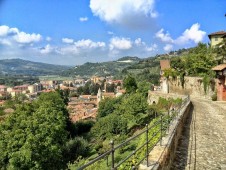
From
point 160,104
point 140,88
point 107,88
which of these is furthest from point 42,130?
point 107,88

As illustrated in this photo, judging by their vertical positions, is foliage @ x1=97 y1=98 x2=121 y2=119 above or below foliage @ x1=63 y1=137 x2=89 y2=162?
Result: above

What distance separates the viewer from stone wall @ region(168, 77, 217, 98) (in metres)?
33.5

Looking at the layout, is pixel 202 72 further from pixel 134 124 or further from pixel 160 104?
pixel 134 124

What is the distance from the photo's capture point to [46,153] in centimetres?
2267

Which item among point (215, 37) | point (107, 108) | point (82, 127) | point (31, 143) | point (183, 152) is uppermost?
point (215, 37)

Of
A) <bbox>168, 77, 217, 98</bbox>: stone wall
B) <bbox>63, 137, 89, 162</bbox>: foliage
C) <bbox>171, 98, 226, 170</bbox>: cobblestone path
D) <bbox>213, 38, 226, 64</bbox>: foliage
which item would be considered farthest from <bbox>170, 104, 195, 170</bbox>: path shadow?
<bbox>213, 38, 226, 64</bbox>: foliage

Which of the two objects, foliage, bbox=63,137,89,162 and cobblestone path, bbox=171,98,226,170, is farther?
foliage, bbox=63,137,89,162

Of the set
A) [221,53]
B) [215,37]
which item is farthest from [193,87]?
[215,37]

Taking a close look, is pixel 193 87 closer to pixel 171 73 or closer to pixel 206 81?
pixel 206 81

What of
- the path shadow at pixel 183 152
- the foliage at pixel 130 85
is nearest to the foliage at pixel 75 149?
the foliage at pixel 130 85

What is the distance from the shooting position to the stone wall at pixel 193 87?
1321 inches

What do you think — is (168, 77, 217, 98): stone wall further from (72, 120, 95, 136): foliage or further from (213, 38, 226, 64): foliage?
(72, 120, 95, 136): foliage

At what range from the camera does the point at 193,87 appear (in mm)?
37656

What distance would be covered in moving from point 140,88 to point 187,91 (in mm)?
11908
